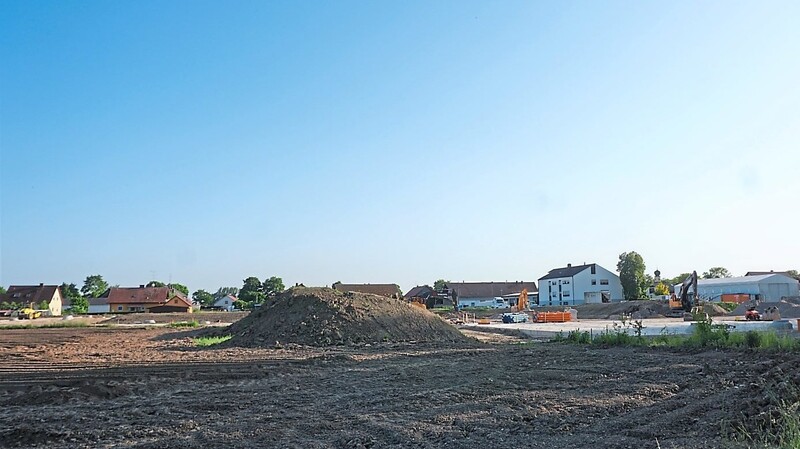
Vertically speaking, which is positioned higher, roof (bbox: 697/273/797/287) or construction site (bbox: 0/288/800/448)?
roof (bbox: 697/273/797/287)

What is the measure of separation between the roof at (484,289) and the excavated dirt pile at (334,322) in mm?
77674

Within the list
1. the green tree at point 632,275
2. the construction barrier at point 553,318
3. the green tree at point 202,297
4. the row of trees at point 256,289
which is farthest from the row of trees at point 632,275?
the green tree at point 202,297

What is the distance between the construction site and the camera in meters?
7.82

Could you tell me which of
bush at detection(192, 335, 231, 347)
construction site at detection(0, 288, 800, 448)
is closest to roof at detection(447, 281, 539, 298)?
bush at detection(192, 335, 231, 347)

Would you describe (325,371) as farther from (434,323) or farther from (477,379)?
(434,323)

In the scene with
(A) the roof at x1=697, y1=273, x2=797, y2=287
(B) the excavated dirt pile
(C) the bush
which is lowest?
(C) the bush

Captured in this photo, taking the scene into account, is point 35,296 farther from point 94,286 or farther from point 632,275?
point 632,275

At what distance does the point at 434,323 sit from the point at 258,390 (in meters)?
17.0

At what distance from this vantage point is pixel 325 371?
16.5 meters

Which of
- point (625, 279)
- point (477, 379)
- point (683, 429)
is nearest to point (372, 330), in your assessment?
point (477, 379)

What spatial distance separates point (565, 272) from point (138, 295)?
6975cm

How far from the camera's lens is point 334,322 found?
27.0 meters

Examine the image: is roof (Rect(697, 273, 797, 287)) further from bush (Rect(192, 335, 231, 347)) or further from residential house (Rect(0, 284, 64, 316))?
residential house (Rect(0, 284, 64, 316))

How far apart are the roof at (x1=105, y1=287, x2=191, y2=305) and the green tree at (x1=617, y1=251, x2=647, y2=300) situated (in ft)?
235
